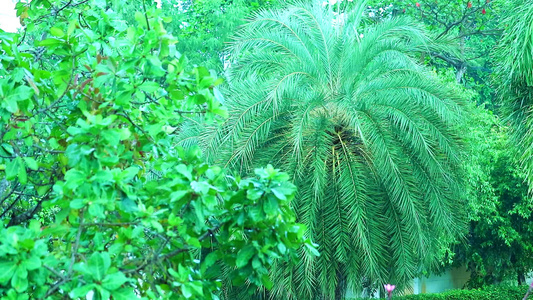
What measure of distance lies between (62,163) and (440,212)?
7109mm

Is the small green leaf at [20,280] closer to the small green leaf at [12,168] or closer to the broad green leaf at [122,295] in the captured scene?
the broad green leaf at [122,295]

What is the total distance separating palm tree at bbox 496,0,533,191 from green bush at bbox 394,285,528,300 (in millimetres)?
4728

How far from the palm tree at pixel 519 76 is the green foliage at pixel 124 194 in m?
8.49

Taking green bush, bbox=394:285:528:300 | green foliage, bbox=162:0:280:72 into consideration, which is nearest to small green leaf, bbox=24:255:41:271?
green bush, bbox=394:285:528:300

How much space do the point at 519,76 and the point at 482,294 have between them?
711cm

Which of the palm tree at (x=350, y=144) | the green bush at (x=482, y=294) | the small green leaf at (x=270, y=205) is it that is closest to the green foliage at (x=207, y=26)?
the green bush at (x=482, y=294)

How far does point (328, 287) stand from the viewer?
940cm

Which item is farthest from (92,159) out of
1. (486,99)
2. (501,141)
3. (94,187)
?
(486,99)

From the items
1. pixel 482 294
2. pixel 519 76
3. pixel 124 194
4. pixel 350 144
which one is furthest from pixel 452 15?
pixel 124 194

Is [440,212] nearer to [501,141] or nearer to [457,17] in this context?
[501,141]

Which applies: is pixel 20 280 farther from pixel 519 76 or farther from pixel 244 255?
pixel 519 76

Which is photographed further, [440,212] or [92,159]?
[440,212]

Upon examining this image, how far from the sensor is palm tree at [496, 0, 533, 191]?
1059 cm

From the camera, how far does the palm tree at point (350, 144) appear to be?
9.03 meters
